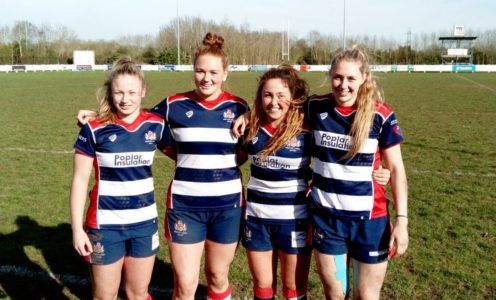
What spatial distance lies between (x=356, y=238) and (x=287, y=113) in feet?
3.15

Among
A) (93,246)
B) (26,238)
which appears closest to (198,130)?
(93,246)

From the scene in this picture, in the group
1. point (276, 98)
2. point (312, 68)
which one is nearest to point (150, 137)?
point (276, 98)

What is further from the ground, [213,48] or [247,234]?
[213,48]

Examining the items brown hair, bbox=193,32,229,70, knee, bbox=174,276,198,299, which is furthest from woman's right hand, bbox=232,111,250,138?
knee, bbox=174,276,198,299

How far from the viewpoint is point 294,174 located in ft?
10.7

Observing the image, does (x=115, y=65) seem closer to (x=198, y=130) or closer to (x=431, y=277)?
(x=198, y=130)

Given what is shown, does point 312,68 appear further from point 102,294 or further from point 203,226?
point 102,294

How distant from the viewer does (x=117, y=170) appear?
3100mm

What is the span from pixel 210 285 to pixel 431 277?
91.8 inches

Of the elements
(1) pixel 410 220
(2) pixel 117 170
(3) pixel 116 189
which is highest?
(2) pixel 117 170

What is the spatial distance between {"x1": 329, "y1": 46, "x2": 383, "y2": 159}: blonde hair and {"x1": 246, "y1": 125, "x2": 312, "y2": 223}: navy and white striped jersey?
1.21 ft

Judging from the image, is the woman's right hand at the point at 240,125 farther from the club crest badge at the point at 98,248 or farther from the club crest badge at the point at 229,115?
the club crest badge at the point at 98,248

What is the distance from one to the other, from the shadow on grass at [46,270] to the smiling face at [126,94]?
6.41 feet

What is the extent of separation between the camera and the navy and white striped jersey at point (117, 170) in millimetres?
3076
